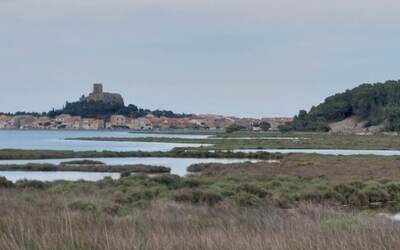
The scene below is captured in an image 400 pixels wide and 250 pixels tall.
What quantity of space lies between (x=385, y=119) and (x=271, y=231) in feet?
518

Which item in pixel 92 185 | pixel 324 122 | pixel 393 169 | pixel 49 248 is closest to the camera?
pixel 49 248

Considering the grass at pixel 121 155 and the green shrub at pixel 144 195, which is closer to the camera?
the green shrub at pixel 144 195

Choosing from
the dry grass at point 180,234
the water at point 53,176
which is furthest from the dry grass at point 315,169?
the dry grass at point 180,234

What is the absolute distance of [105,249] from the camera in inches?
287

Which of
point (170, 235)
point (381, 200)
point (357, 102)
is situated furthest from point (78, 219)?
point (357, 102)

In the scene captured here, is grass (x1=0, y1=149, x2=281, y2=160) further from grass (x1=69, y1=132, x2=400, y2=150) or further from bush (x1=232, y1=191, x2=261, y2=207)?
bush (x1=232, y1=191, x2=261, y2=207)

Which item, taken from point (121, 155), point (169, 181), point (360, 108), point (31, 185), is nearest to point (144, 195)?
point (169, 181)

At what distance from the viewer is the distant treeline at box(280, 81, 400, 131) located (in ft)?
521

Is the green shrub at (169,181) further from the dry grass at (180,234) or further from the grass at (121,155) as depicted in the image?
the grass at (121,155)

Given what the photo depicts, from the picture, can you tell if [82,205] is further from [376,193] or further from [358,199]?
[376,193]

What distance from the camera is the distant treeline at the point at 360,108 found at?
159m

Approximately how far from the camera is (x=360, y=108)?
173500 millimetres

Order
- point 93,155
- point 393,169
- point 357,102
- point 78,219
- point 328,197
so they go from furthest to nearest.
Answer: point 357,102 < point 93,155 < point 393,169 < point 328,197 < point 78,219

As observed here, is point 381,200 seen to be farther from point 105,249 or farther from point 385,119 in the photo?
point 385,119
